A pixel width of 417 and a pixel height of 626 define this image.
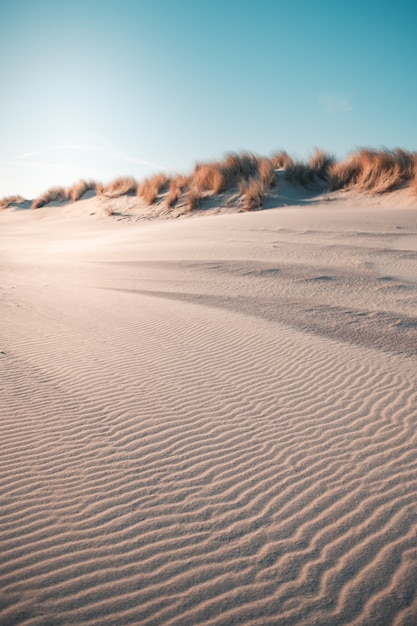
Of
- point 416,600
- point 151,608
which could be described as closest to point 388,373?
point 416,600

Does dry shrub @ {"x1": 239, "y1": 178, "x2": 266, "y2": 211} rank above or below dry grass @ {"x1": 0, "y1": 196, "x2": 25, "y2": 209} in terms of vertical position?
below

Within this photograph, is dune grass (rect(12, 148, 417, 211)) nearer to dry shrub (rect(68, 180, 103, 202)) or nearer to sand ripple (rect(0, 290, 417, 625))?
dry shrub (rect(68, 180, 103, 202))

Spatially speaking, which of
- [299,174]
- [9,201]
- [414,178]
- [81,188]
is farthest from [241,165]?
[9,201]

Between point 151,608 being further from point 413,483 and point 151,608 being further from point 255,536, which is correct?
point 413,483

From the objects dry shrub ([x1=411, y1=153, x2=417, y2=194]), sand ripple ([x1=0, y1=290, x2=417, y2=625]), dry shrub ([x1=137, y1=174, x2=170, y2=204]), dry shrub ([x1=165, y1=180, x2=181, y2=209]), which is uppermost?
dry shrub ([x1=137, y1=174, x2=170, y2=204])

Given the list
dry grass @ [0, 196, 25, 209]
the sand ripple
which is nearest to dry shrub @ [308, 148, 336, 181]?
the sand ripple

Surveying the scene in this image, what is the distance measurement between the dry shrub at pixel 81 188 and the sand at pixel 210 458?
54.9 feet

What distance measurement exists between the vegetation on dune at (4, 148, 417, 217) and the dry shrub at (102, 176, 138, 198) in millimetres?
722

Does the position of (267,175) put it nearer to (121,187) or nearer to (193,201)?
(193,201)

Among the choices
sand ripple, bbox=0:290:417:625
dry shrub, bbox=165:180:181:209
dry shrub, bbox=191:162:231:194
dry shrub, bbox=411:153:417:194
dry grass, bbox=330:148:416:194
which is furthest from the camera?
dry shrub, bbox=165:180:181:209

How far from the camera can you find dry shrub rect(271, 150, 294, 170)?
50.2 feet

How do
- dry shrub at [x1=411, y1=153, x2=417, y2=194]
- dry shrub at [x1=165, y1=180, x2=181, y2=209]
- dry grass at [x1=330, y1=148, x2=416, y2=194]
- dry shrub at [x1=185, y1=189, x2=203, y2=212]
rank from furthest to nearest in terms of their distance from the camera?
dry shrub at [x1=165, y1=180, x2=181, y2=209] → dry shrub at [x1=185, y1=189, x2=203, y2=212] → dry grass at [x1=330, y1=148, x2=416, y2=194] → dry shrub at [x1=411, y1=153, x2=417, y2=194]

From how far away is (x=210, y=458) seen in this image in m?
2.76

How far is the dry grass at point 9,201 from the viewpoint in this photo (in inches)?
1010
